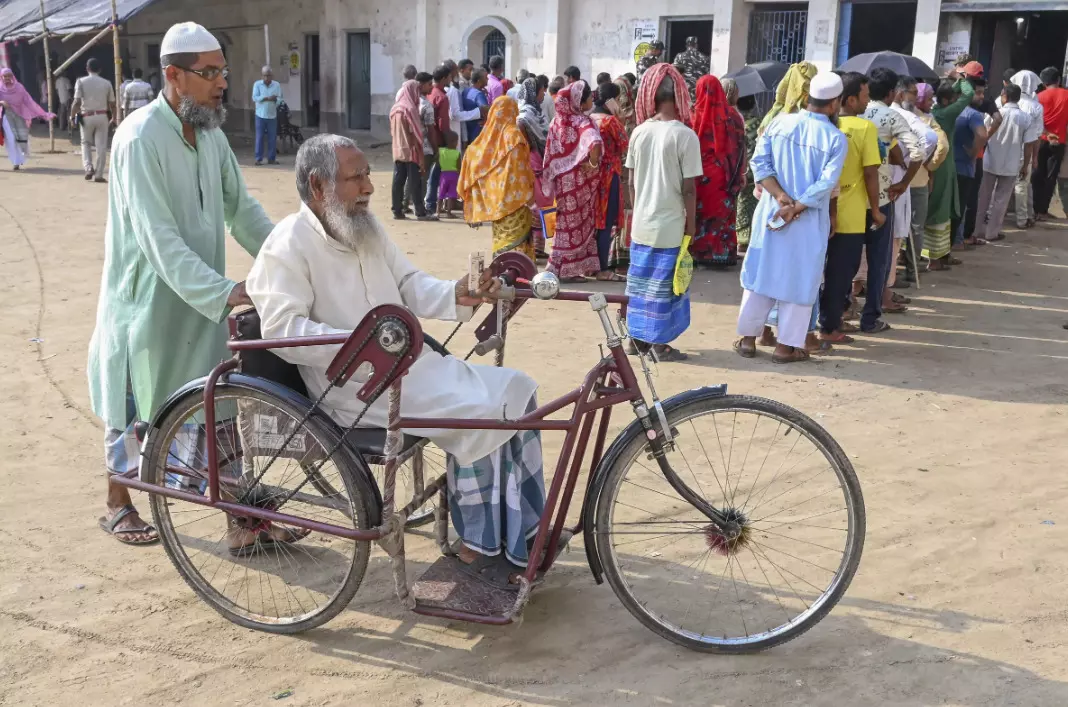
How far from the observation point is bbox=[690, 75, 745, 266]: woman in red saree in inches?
336

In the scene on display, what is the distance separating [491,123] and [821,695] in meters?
6.29

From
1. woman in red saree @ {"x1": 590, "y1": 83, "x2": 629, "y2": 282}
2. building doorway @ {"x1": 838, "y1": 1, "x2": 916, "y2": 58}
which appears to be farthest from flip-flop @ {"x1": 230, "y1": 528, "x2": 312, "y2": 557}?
building doorway @ {"x1": 838, "y1": 1, "x2": 916, "y2": 58}

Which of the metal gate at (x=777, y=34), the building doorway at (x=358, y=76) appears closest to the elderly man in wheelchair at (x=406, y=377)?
the metal gate at (x=777, y=34)

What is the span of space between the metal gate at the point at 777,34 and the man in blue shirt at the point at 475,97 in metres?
4.87

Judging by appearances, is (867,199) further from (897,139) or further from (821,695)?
(821,695)

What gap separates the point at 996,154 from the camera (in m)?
10.7

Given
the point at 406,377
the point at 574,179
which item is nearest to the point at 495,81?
the point at 574,179

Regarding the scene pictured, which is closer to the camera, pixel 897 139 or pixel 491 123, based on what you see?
pixel 897 139

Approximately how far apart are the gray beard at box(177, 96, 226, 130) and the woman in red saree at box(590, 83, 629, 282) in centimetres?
541

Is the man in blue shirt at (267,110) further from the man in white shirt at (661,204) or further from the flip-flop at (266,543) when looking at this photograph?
the flip-flop at (266,543)

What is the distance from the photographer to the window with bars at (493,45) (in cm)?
1972

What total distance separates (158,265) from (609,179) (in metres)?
5.94

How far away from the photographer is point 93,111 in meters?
14.7

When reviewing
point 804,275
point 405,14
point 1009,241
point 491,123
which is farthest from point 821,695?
point 405,14
